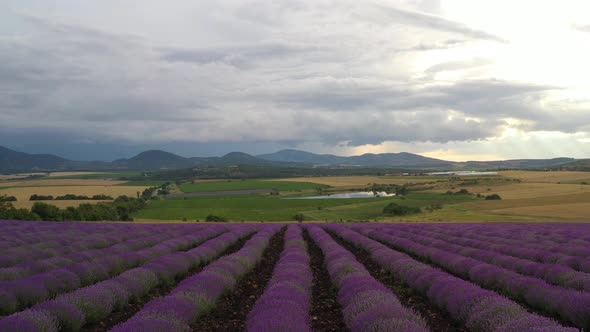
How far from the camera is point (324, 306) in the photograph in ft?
28.7

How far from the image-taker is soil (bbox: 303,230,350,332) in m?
7.37

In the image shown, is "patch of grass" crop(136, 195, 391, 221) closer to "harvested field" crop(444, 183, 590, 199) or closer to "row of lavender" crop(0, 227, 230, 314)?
"harvested field" crop(444, 183, 590, 199)

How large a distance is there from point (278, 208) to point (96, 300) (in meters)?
59.9

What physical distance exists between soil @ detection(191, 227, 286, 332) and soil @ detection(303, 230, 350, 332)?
1187mm

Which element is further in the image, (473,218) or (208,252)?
(473,218)

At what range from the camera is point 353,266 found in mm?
10672

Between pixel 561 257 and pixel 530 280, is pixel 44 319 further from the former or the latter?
pixel 561 257

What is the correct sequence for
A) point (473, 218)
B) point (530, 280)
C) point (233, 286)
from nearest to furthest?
point (530, 280) → point (233, 286) → point (473, 218)

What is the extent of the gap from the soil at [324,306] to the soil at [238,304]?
1.19 metres

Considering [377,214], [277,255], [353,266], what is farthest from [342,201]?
[353,266]

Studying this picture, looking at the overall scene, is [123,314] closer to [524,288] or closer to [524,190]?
[524,288]

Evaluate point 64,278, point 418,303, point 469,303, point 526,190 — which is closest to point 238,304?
point 418,303

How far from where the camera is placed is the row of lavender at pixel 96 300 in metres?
5.76

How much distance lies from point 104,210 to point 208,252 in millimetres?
35136
